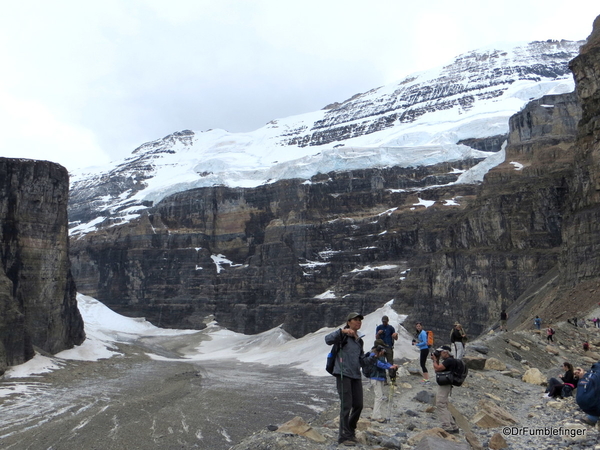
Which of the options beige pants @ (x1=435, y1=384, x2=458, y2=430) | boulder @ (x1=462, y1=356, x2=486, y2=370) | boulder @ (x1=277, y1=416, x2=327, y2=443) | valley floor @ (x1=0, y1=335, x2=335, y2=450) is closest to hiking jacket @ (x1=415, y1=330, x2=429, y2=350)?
boulder @ (x1=462, y1=356, x2=486, y2=370)

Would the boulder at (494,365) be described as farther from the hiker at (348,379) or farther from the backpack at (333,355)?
the backpack at (333,355)

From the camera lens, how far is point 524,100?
532ft

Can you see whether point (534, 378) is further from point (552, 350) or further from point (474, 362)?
point (552, 350)

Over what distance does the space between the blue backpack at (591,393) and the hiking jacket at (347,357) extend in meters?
3.17

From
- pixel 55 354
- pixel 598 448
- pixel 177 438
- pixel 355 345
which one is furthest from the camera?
pixel 55 354

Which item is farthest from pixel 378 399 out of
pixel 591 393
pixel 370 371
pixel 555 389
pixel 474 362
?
pixel 474 362

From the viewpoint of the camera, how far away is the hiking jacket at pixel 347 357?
Result: 8.23m

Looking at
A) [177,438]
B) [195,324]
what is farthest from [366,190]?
[177,438]

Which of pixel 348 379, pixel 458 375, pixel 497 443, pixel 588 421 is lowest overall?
pixel 497 443

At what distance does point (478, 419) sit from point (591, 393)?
3.37 meters

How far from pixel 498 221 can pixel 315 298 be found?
41505 mm

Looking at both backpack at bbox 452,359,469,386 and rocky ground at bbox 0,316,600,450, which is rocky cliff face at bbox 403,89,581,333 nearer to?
rocky ground at bbox 0,316,600,450

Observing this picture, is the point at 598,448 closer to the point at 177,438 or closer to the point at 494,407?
the point at 494,407

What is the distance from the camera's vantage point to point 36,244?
155 feet
